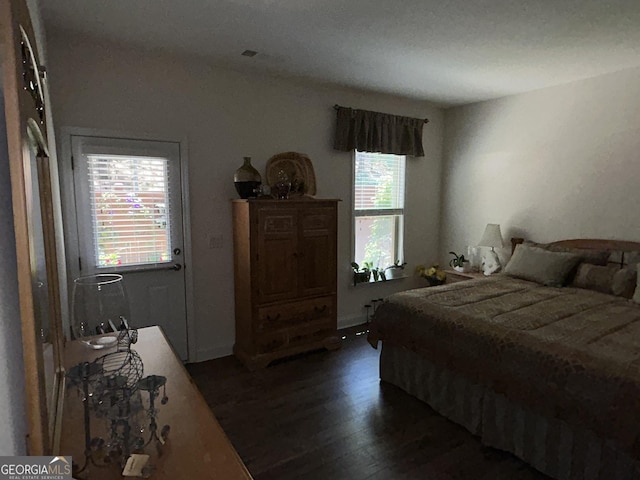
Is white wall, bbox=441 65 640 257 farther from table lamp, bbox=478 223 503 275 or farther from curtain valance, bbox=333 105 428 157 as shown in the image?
curtain valance, bbox=333 105 428 157

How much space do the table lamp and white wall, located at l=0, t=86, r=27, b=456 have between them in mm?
4356

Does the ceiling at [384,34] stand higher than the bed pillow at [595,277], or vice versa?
the ceiling at [384,34]

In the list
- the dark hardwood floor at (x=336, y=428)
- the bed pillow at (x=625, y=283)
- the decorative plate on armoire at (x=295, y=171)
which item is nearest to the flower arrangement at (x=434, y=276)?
the dark hardwood floor at (x=336, y=428)

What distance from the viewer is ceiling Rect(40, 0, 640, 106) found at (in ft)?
7.41

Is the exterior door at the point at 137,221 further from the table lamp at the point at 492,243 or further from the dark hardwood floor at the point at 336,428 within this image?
the table lamp at the point at 492,243

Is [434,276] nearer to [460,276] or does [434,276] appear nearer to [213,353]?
[460,276]

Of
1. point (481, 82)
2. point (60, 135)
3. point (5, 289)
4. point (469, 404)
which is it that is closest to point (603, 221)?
point (481, 82)

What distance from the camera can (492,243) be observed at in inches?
166

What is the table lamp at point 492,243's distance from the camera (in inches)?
166

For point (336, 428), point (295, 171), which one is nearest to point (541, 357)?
point (336, 428)

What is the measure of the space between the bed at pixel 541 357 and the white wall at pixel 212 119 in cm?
153

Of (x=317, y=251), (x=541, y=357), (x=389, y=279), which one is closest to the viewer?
(x=541, y=357)

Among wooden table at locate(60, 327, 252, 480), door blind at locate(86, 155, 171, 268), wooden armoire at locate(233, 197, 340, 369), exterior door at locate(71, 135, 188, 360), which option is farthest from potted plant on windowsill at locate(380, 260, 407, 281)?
wooden table at locate(60, 327, 252, 480)

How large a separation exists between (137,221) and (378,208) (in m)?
2.68
